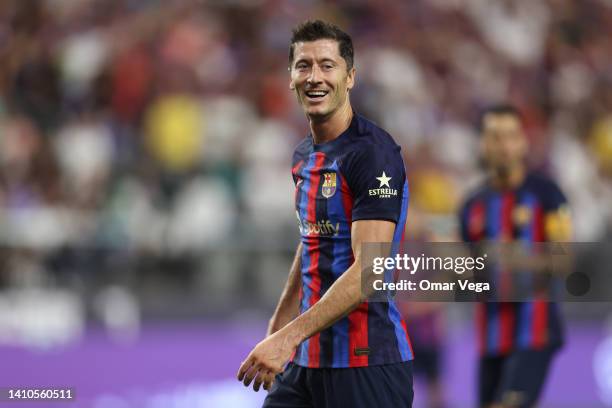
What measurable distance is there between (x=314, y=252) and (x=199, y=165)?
6390mm

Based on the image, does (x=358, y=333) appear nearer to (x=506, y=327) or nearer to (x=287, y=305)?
(x=287, y=305)

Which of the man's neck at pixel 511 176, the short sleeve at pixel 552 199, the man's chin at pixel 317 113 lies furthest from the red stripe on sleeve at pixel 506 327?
the man's chin at pixel 317 113

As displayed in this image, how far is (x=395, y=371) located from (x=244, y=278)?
220 inches

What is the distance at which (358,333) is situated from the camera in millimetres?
4312

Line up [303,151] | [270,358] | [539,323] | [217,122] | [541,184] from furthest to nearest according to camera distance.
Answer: [217,122] → [541,184] → [539,323] → [303,151] → [270,358]

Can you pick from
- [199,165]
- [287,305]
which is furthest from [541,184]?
[199,165]

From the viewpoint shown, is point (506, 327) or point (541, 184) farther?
point (541, 184)

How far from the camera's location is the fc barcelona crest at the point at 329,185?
14.1 ft

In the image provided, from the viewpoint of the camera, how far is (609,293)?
10297 millimetres

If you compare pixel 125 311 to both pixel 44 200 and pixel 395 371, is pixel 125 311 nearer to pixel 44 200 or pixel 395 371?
pixel 44 200

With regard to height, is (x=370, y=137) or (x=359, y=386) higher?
(x=370, y=137)

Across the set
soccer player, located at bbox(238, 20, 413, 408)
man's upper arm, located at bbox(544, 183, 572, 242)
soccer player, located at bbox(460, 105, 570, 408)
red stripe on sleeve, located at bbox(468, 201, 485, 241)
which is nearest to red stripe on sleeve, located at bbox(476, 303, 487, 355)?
soccer player, located at bbox(460, 105, 570, 408)

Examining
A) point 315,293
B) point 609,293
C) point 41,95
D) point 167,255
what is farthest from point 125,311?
point 315,293

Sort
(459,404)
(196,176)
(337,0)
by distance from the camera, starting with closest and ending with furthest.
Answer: (459,404) → (196,176) → (337,0)
